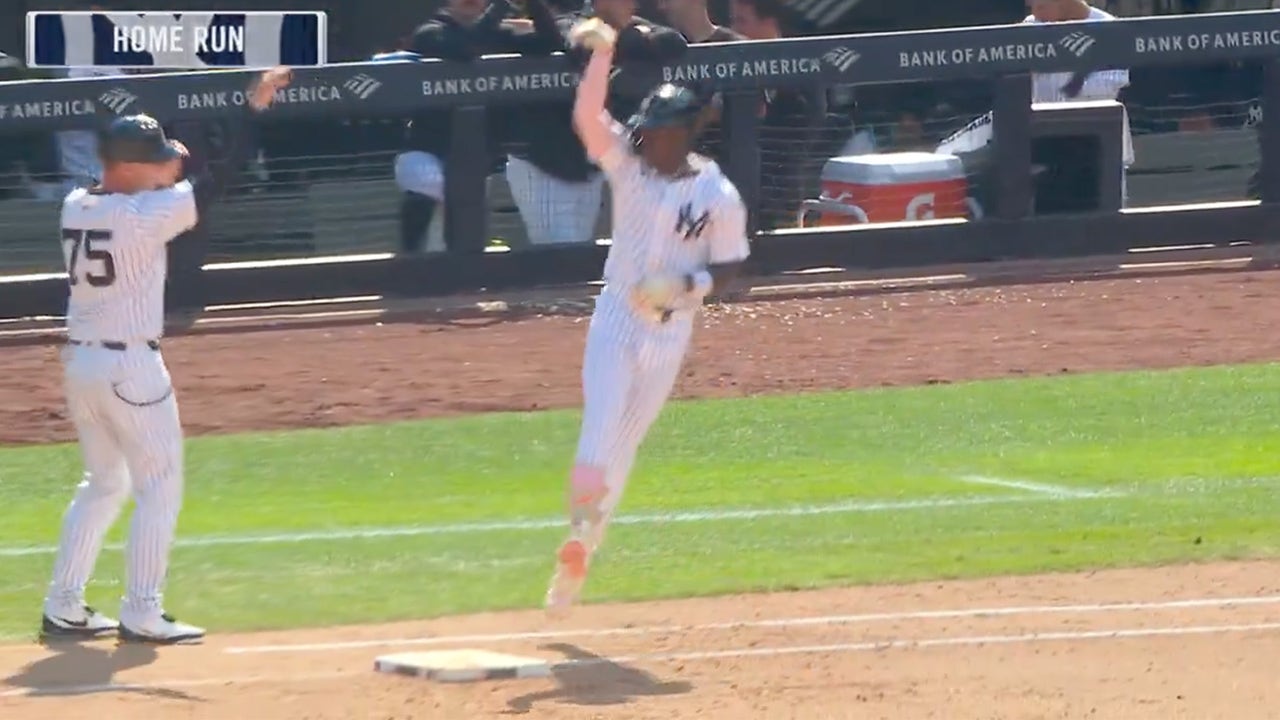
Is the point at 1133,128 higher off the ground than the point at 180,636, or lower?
higher

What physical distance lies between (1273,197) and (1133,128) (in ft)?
3.60

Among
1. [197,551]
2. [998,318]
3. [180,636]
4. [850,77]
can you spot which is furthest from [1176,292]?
[180,636]

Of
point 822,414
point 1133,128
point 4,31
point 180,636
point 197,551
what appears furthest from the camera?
point 4,31

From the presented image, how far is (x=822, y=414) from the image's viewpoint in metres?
10.6

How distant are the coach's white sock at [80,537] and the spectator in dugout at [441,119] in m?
7.42

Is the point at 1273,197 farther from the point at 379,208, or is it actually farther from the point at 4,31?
the point at 4,31

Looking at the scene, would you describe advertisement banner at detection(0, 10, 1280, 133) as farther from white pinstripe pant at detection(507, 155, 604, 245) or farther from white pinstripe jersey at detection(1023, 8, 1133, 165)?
white pinstripe pant at detection(507, 155, 604, 245)

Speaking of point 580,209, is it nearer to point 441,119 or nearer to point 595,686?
point 441,119

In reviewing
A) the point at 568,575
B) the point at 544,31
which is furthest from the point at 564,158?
the point at 568,575

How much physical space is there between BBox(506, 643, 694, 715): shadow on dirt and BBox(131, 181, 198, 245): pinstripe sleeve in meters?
1.73

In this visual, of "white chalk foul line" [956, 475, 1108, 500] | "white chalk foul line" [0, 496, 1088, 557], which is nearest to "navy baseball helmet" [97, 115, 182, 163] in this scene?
"white chalk foul line" [0, 496, 1088, 557]

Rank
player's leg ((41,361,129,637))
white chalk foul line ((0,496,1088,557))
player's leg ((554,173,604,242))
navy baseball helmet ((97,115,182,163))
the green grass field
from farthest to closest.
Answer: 1. player's leg ((554,173,604,242))
2. white chalk foul line ((0,496,1088,557))
3. the green grass field
4. player's leg ((41,361,129,637))
5. navy baseball helmet ((97,115,182,163))

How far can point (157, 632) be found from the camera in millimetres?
6598

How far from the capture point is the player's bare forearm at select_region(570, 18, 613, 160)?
6.38 meters
